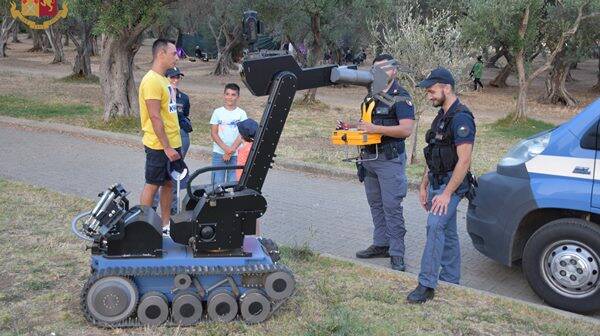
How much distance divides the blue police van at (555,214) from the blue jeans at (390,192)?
0.71 metres

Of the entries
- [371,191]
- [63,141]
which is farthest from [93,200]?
[63,141]

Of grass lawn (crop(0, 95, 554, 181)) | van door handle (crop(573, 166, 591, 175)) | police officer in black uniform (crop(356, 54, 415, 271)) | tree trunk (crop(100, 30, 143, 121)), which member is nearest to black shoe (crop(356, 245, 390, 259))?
police officer in black uniform (crop(356, 54, 415, 271))

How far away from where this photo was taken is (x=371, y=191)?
5.86m

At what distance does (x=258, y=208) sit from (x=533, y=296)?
261 cm

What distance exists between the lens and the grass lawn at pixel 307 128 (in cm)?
1091

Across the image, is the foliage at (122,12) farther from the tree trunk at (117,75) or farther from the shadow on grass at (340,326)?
the shadow on grass at (340,326)

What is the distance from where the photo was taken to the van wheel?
15.7 ft

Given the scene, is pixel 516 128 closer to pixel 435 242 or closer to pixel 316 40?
pixel 316 40

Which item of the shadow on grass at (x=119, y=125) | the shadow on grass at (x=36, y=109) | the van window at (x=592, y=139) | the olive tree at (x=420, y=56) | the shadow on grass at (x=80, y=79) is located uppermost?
the olive tree at (x=420, y=56)

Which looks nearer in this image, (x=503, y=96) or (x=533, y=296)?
(x=533, y=296)

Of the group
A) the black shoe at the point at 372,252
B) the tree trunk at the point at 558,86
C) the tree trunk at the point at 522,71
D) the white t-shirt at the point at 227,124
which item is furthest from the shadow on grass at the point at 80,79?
the black shoe at the point at 372,252

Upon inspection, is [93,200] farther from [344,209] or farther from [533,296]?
[533,296]

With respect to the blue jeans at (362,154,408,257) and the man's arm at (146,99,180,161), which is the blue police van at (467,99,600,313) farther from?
the man's arm at (146,99,180,161)

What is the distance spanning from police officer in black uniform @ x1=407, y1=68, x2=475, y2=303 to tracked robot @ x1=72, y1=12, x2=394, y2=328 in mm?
753
